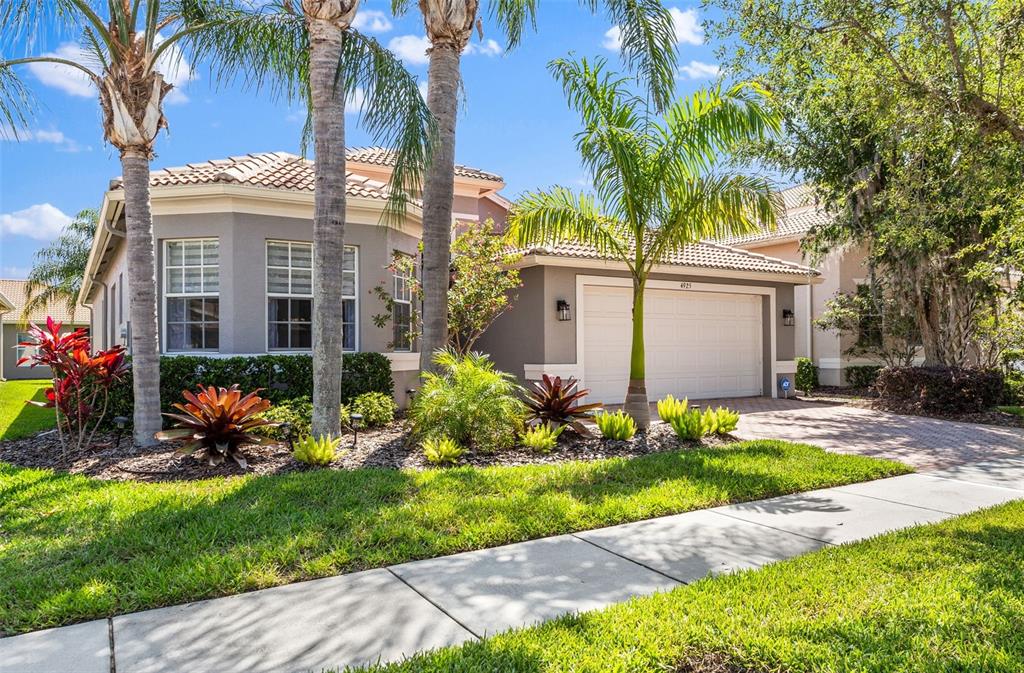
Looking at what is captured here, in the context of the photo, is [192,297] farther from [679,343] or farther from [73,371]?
[679,343]

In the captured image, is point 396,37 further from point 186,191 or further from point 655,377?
point 655,377

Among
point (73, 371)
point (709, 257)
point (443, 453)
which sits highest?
point (709, 257)

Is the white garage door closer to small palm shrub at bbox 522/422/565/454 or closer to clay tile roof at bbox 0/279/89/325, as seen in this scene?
small palm shrub at bbox 522/422/565/454

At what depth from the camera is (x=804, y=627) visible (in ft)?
10.9

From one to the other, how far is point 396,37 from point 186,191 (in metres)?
4.08

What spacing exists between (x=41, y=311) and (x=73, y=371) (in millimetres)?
32489

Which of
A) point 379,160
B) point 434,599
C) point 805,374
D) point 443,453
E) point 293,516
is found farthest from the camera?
point 805,374

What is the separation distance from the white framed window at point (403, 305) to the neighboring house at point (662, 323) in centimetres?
245

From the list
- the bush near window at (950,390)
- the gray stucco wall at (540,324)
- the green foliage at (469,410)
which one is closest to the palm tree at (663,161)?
the green foliage at (469,410)

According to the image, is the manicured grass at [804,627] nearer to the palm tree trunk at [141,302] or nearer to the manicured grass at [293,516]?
the manicured grass at [293,516]

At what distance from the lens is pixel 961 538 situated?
4.79 m

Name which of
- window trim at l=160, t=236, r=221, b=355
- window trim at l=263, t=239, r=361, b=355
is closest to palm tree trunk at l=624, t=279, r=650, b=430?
window trim at l=263, t=239, r=361, b=355

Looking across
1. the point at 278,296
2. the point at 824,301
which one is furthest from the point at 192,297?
the point at 824,301

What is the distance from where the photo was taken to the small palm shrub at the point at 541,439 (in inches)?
312
